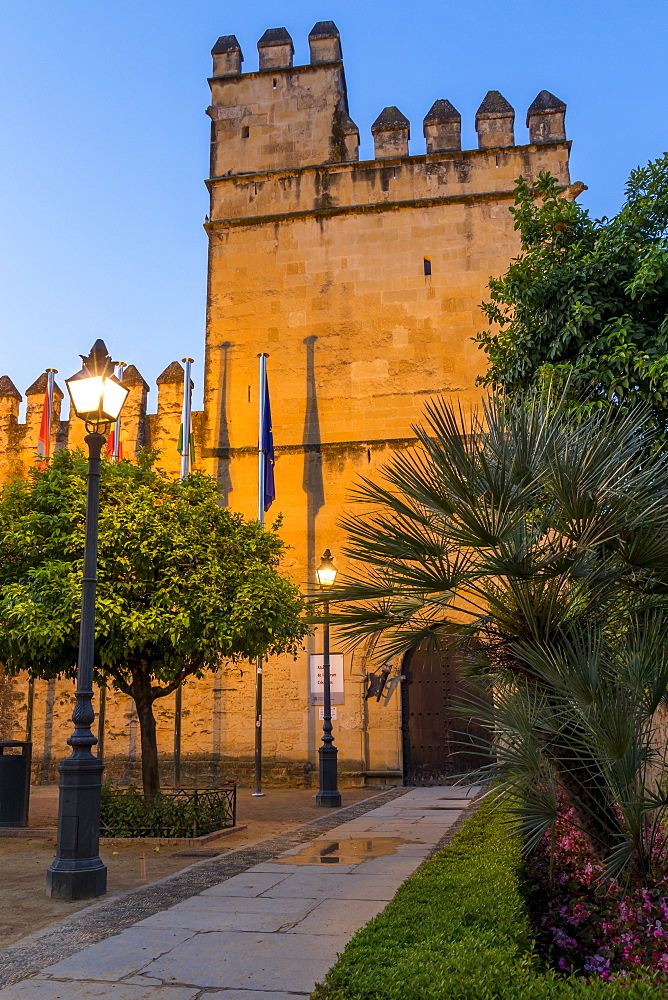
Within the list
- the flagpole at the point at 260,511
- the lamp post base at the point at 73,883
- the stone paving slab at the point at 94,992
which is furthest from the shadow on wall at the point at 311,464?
the stone paving slab at the point at 94,992

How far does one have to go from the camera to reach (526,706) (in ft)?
17.5

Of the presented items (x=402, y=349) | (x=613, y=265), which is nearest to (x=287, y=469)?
(x=402, y=349)

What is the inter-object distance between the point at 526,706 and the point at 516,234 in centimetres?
1608

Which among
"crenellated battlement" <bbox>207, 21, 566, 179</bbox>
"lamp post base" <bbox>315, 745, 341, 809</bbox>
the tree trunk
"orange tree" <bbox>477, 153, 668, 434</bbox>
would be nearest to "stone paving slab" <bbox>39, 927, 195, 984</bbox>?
the tree trunk

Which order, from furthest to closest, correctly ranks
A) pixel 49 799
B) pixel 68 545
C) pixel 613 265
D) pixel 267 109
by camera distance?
1. pixel 267 109
2. pixel 49 799
3. pixel 68 545
4. pixel 613 265

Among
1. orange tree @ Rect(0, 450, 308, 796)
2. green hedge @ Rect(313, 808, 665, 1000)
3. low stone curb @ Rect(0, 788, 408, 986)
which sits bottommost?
low stone curb @ Rect(0, 788, 408, 986)

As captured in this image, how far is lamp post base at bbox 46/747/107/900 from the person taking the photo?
686 cm

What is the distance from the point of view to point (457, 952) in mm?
4180

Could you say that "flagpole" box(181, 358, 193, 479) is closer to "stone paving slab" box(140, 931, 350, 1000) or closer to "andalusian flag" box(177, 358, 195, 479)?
"andalusian flag" box(177, 358, 195, 479)

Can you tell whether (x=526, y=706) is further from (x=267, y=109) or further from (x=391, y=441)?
(x=267, y=109)

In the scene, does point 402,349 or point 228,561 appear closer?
point 228,561

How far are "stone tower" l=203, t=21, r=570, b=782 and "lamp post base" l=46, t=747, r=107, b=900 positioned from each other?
1106 cm

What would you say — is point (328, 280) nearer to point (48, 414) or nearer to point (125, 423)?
point (125, 423)

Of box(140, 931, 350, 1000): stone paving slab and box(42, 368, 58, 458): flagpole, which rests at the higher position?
→ box(42, 368, 58, 458): flagpole
